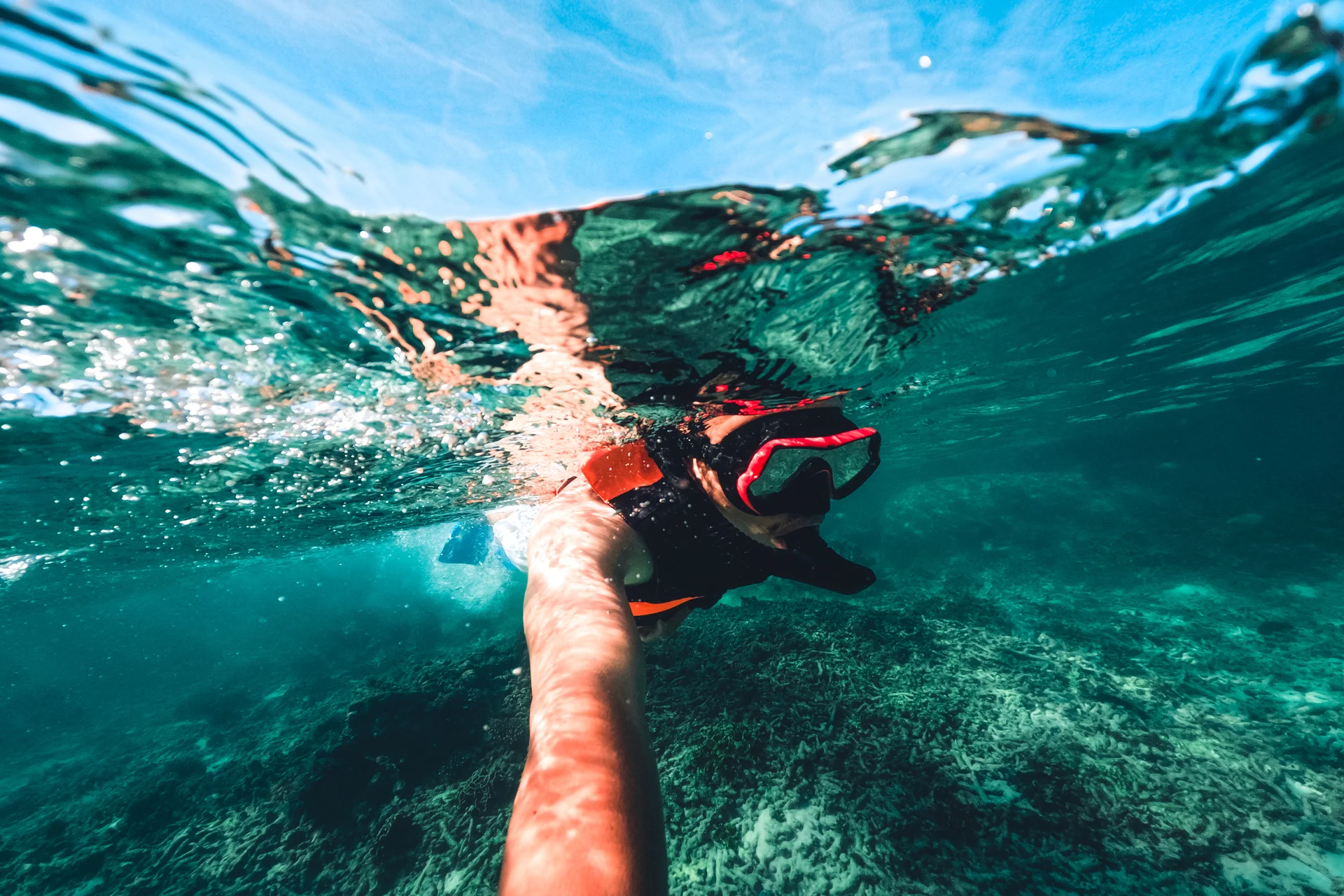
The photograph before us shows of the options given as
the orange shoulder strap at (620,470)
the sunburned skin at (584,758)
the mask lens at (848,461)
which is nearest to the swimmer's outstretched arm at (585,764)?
the sunburned skin at (584,758)

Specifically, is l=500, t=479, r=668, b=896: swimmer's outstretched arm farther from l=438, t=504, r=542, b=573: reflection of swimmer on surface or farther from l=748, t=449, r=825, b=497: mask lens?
l=438, t=504, r=542, b=573: reflection of swimmer on surface

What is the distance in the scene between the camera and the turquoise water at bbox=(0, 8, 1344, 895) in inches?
159

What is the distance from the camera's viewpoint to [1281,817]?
263 inches

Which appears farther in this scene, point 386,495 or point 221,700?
point 221,700

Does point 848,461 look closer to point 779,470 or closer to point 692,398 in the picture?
point 779,470

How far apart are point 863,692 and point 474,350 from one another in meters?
9.67

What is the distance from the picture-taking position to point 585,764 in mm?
1410

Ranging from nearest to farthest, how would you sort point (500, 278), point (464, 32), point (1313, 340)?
point (464, 32)
point (500, 278)
point (1313, 340)

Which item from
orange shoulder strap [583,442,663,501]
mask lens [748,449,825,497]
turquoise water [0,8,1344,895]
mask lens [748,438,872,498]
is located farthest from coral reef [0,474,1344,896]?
orange shoulder strap [583,442,663,501]

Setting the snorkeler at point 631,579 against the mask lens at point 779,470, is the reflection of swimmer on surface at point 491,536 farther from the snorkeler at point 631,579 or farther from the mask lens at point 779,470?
the mask lens at point 779,470

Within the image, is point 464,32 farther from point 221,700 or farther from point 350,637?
point 350,637

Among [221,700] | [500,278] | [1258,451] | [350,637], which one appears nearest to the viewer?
[500,278]

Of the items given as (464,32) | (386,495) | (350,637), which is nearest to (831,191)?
(464,32)

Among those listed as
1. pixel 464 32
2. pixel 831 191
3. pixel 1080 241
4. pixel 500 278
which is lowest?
pixel 1080 241
